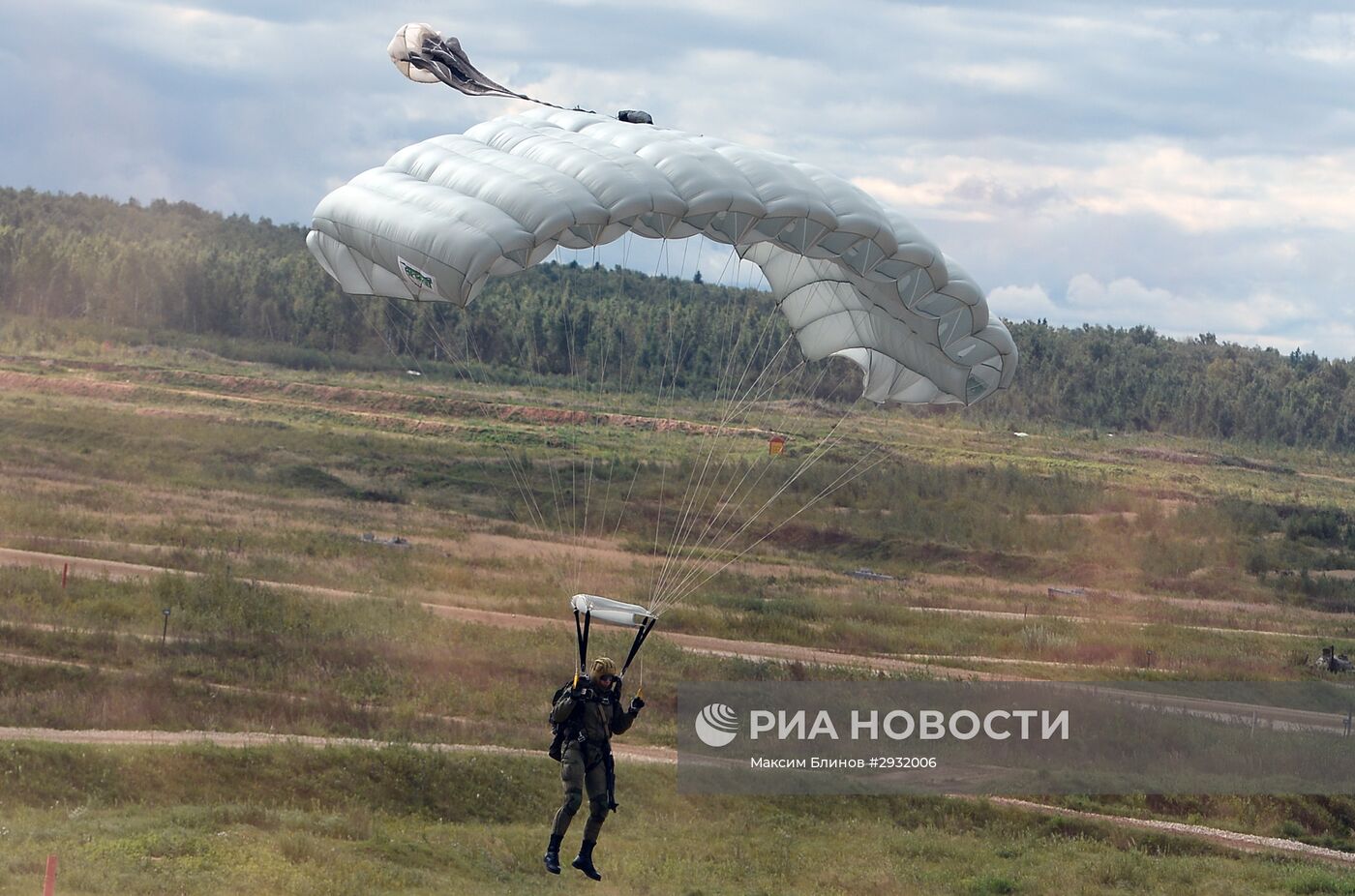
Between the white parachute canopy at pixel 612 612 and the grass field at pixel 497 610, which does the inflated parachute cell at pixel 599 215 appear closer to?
the white parachute canopy at pixel 612 612

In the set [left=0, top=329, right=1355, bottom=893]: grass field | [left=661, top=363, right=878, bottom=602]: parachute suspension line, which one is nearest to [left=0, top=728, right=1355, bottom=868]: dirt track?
[left=0, top=329, right=1355, bottom=893]: grass field

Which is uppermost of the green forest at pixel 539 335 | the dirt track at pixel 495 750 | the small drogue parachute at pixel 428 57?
the green forest at pixel 539 335

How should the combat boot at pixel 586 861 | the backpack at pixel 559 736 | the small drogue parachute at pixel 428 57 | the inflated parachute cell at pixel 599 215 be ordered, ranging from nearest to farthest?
the backpack at pixel 559 736 < the combat boot at pixel 586 861 < the inflated parachute cell at pixel 599 215 < the small drogue parachute at pixel 428 57

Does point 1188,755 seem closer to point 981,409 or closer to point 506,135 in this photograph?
point 506,135

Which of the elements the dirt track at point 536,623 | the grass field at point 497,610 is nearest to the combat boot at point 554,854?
the grass field at point 497,610

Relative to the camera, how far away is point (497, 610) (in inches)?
1430

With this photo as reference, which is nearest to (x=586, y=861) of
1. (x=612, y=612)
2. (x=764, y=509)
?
(x=612, y=612)

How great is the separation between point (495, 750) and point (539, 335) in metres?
69.6

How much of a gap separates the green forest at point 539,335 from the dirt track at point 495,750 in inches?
2247

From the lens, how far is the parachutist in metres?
13.8

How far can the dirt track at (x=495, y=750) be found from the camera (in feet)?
71.4

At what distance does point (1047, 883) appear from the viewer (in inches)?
781

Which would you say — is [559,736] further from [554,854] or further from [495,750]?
[495,750]

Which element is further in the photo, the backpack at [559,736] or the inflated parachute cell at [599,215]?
the inflated parachute cell at [599,215]
